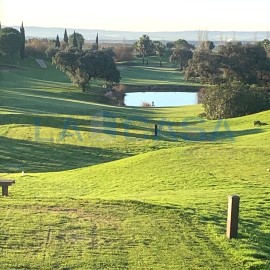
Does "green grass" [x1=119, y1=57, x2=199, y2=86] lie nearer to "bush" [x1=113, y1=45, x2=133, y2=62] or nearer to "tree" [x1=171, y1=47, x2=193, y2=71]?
"bush" [x1=113, y1=45, x2=133, y2=62]

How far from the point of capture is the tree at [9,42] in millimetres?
76375

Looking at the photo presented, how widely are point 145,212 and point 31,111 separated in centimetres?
3163

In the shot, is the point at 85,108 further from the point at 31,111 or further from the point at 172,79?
the point at 172,79

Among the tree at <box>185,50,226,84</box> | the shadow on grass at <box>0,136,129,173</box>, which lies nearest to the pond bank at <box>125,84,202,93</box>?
the tree at <box>185,50,226,84</box>

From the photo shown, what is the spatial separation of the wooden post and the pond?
1987 inches

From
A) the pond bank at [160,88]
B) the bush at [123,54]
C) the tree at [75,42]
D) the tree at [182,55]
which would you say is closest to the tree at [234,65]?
the pond bank at [160,88]

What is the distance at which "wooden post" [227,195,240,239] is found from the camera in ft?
31.6

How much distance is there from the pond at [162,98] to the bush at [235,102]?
18000 mm

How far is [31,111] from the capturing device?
135ft

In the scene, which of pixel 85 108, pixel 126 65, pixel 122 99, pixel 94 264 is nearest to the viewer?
pixel 94 264

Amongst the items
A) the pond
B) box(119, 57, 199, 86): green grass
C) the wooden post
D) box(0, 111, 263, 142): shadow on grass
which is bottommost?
the pond

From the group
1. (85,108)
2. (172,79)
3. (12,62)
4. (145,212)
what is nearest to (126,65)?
(172,79)

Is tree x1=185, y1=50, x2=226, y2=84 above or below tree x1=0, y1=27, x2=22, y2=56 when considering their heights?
below

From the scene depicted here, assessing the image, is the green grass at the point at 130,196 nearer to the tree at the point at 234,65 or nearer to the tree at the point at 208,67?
the tree at the point at 234,65
